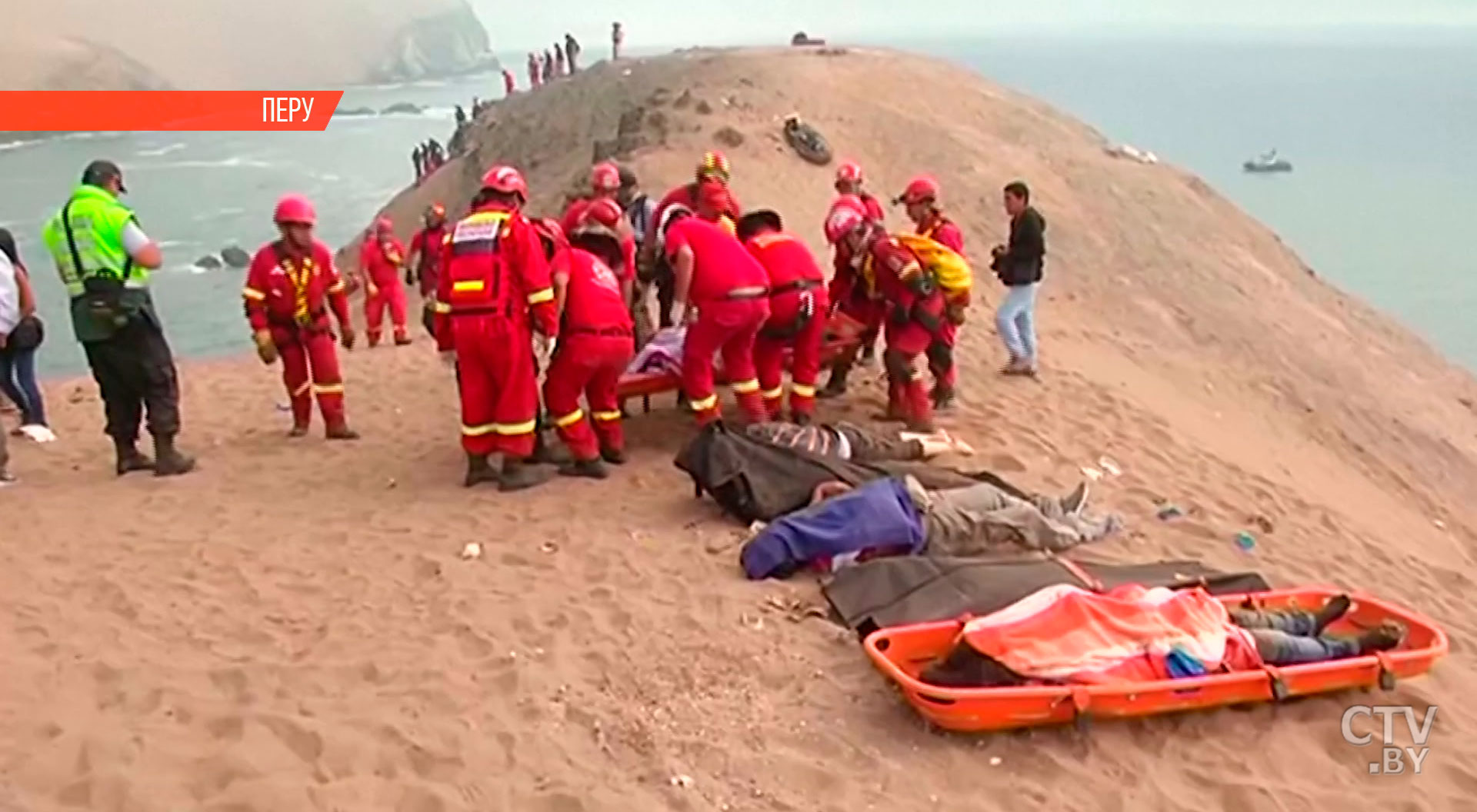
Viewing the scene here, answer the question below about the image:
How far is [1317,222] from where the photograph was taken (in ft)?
179

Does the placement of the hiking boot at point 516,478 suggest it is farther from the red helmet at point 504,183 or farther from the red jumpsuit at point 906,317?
the red jumpsuit at point 906,317

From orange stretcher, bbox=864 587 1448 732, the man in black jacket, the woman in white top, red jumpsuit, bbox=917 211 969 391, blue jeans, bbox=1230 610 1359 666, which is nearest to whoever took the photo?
orange stretcher, bbox=864 587 1448 732

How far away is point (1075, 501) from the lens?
23.7 ft

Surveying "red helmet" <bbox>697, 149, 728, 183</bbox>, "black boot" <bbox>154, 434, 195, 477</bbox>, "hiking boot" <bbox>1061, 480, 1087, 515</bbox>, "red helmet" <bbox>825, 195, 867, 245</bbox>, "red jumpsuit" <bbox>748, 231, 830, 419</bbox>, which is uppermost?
"red helmet" <bbox>697, 149, 728, 183</bbox>

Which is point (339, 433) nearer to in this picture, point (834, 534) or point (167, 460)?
point (167, 460)

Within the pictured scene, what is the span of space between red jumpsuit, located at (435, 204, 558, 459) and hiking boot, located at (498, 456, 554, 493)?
13.6 inches

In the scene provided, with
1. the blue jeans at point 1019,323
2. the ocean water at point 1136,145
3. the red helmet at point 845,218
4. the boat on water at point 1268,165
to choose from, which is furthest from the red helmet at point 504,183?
the boat on water at point 1268,165

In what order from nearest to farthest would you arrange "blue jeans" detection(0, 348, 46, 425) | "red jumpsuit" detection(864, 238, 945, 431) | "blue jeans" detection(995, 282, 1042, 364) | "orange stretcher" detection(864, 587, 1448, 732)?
1. "orange stretcher" detection(864, 587, 1448, 732)
2. "red jumpsuit" detection(864, 238, 945, 431)
3. "blue jeans" detection(0, 348, 46, 425)
4. "blue jeans" detection(995, 282, 1042, 364)

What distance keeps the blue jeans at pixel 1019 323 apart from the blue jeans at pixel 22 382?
7.35 metres

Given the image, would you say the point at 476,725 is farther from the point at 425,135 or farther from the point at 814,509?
the point at 425,135

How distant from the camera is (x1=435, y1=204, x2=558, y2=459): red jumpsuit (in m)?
7.07

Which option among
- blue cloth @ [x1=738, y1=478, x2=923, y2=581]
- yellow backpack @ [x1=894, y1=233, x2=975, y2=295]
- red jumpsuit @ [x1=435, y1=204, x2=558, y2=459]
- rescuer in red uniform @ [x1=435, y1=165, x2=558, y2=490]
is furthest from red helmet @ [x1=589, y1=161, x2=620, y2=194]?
blue cloth @ [x1=738, y1=478, x2=923, y2=581]

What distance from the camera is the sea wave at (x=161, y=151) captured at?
2628 inches
